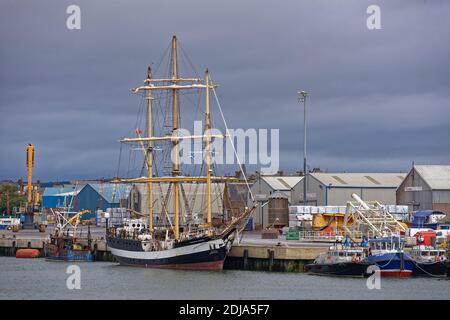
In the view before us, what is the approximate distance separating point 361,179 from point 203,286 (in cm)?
7260

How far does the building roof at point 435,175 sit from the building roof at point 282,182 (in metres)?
24.2

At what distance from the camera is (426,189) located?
132m

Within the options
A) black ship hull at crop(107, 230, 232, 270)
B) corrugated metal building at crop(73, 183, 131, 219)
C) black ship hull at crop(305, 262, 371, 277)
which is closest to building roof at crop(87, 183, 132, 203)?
corrugated metal building at crop(73, 183, 131, 219)

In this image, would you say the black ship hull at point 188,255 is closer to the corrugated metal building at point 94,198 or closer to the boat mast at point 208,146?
the boat mast at point 208,146

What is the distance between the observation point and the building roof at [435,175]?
431ft

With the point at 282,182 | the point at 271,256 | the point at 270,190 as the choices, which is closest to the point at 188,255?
the point at 271,256

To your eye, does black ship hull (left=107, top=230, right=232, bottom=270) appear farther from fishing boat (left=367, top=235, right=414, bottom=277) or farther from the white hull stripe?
fishing boat (left=367, top=235, right=414, bottom=277)

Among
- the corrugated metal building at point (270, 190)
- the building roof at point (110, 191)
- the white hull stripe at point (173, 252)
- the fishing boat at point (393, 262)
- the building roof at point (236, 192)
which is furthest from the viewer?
the building roof at point (110, 191)

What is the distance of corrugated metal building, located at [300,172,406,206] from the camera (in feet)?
468

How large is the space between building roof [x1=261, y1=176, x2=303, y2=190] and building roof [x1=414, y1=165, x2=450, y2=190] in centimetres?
2423

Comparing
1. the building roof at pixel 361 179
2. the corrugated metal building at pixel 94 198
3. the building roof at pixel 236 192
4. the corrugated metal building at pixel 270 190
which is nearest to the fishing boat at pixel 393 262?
the building roof at pixel 361 179

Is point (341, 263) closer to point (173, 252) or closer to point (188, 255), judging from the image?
point (188, 255)
